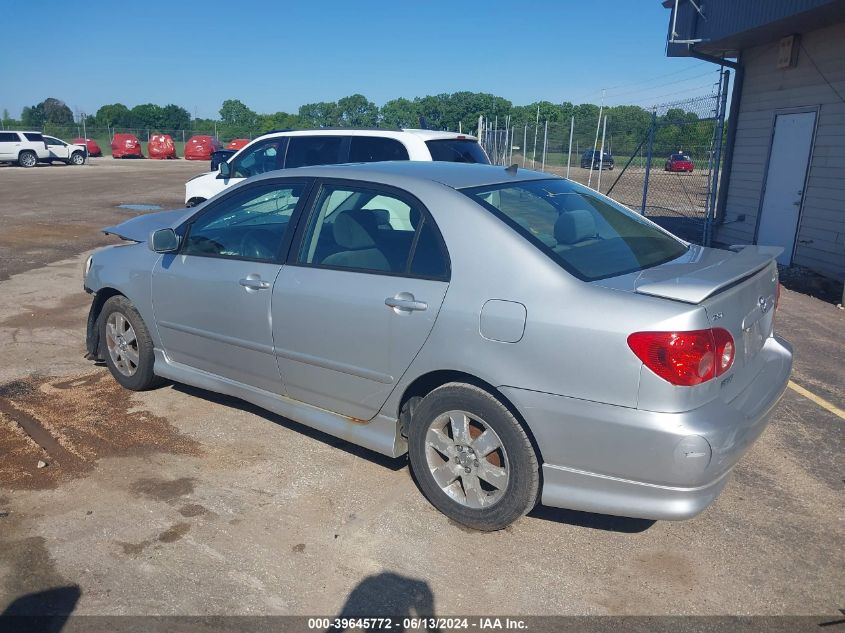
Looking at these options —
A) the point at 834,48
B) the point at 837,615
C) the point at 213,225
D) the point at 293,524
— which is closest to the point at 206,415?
the point at 213,225

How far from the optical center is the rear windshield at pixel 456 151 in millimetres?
8406

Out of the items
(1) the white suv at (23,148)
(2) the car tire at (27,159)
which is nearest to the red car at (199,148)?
(1) the white suv at (23,148)

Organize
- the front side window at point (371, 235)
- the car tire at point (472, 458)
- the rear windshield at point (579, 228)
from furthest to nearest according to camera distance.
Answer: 1. the front side window at point (371, 235)
2. the rear windshield at point (579, 228)
3. the car tire at point (472, 458)

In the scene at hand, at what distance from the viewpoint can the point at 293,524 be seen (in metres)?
3.52

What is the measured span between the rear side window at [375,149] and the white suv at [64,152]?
109 ft

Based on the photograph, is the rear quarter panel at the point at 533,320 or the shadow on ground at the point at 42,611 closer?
the shadow on ground at the point at 42,611

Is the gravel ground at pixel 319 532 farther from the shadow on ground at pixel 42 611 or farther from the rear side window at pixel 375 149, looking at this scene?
the rear side window at pixel 375 149

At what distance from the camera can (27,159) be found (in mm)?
35094

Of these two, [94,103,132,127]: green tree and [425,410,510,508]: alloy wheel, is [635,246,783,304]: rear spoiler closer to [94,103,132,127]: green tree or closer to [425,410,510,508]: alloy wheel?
[425,410,510,508]: alloy wheel

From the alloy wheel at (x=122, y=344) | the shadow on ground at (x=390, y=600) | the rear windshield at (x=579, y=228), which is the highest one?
the rear windshield at (x=579, y=228)

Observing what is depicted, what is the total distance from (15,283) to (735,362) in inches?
335

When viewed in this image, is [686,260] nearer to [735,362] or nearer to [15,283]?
[735,362]

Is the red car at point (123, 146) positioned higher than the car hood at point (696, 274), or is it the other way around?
the car hood at point (696, 274)

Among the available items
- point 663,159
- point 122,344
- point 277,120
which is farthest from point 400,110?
point 122,344
